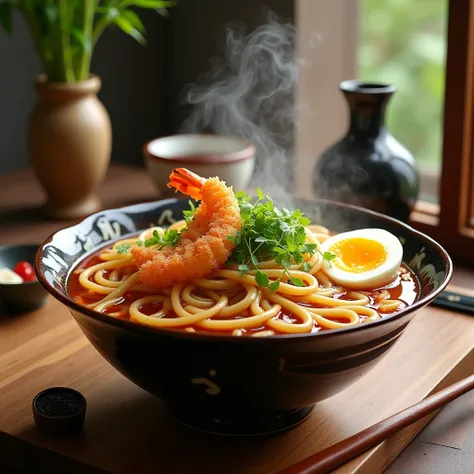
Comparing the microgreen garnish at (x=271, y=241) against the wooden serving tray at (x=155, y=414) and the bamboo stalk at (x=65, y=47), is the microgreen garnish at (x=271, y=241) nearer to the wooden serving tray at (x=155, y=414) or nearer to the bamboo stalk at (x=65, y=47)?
the wooden serving tray at (x=155, y=414)

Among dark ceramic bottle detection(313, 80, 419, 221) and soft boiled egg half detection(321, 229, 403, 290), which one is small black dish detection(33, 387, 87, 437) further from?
dark ceramic bottle detection(313, 80, 419, 221)

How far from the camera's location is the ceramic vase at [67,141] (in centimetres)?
244

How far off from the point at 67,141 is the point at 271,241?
119cm

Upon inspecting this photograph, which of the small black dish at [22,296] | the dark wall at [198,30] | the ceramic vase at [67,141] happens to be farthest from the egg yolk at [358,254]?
the dark wall at [198,30]

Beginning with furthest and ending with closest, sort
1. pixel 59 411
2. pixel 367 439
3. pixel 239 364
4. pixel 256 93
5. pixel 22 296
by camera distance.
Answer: pixel 256 93 → pixel 22 296 → pixel 59 411 → pixel 367 439 → pixel 239 364

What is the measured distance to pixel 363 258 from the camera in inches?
63.1

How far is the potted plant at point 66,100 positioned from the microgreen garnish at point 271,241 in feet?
3.61

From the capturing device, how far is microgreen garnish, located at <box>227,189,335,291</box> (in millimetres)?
1435

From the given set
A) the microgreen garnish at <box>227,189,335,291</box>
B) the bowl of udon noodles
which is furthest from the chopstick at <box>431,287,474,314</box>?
the microgreen garnish at <box>227,189,335,291</box>

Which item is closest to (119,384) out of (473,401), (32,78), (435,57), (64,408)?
(64,408)

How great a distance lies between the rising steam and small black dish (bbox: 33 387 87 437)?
142cm

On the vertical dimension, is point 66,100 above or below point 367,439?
above

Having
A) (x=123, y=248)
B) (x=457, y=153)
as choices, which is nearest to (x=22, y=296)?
(x=123, y=248)

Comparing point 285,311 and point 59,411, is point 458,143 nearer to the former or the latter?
point 285,311
